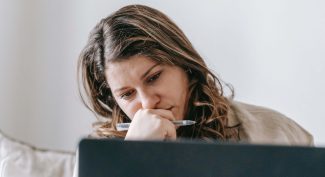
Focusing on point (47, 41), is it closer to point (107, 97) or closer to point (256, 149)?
point (107, 97)

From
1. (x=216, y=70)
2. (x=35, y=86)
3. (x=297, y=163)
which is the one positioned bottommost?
(x=35, y=86)

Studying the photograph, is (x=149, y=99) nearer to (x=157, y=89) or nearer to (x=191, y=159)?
(x=157, y=89)

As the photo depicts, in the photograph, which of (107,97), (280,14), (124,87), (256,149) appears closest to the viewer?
(256,149)

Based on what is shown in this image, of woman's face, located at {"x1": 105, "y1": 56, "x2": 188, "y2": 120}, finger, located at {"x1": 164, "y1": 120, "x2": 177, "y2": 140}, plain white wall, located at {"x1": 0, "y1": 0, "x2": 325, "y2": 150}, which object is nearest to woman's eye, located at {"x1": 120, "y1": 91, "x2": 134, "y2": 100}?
woman's face, located at {"x1": 105, "y1": 56, "x2": 188, "y2": 120}

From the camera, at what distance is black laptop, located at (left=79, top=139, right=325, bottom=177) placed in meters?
0.47

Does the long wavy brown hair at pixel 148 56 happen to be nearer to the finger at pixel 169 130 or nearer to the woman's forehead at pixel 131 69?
the woman's forehead at pixel 131 69

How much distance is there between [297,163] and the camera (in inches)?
18.8

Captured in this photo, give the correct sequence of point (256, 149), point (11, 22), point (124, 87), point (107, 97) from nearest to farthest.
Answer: point (256, 149) → point (124, 87) → point (107, 97) → point (11, 22)

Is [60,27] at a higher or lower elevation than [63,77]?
higher

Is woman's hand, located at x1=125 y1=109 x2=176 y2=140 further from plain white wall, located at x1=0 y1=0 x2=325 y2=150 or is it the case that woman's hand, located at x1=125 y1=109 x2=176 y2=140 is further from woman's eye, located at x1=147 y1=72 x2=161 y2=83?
plain white wall, located at x1=0 y1=0 x2=325 y2=150

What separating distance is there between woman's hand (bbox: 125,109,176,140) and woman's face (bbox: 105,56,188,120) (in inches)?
2.2

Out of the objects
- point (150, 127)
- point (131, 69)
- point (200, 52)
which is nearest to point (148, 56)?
point (131, 69)

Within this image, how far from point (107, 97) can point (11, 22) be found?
62 centimetres

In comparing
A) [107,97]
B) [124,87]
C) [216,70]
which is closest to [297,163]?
[124,87]
